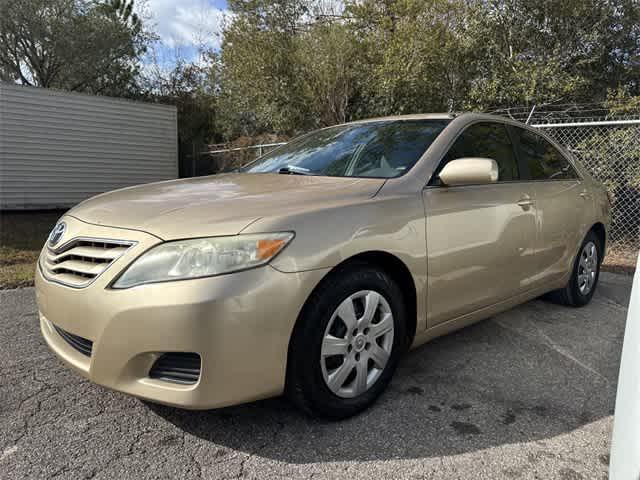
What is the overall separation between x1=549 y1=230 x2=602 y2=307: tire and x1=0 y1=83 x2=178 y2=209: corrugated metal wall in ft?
34.5

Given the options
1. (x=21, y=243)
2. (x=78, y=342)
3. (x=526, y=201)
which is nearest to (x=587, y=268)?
(x=526, y=201)

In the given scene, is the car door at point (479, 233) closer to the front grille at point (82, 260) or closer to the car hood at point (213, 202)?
the car hood at point (213, 202)

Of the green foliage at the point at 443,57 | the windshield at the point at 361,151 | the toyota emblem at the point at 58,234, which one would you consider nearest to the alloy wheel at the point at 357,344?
the windshield at the point at 361,151

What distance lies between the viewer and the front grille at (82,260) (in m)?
1.83

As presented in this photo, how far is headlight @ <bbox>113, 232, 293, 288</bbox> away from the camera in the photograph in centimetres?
171

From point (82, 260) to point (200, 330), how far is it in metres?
0.70

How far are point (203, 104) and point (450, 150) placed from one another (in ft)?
49.0

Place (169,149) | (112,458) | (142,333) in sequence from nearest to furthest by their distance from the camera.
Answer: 1. (142,333)
2. (112,458)
3. (169,149)

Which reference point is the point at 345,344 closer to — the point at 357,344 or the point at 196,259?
the point at 357,344

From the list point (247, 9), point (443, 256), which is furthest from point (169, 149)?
point (443, 256)

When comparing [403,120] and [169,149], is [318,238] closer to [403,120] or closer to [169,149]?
[403,120]

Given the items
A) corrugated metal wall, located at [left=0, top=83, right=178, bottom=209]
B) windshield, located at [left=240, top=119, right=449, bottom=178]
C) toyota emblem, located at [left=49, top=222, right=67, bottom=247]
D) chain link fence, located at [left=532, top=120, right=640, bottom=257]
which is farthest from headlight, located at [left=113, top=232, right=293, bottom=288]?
corrugated metal wall, located at [left=0, top=83, right=178, bottom=209]

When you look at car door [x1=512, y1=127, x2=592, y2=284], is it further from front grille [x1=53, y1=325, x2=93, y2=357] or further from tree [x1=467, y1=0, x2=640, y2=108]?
tree [x1=467, y1=0, x2=640, y2=108]

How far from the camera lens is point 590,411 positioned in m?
2.29
